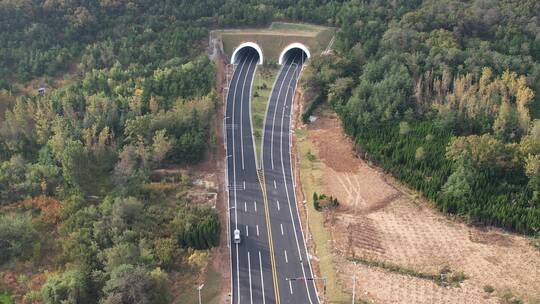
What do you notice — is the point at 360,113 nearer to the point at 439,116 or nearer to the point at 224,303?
the point at 439,116

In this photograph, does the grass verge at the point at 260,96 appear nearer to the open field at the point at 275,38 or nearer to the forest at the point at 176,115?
the open field at the point at 275,38

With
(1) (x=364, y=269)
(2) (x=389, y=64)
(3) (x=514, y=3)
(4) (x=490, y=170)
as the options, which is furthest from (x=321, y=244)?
(3) (x=514, y=3)

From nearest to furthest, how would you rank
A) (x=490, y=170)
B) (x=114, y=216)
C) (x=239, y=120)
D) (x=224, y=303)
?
(x=224, y=303) < (x=114, y=216) < (x=490, y=170) < (x=239, y=120)

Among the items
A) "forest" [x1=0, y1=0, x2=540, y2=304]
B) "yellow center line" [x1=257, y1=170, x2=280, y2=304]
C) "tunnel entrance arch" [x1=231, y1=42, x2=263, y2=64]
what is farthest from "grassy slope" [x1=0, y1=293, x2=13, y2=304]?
"tunnel entrance arch" [x1=231, y1=42, x2=263, y2=64]

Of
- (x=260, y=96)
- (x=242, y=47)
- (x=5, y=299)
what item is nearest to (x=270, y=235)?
(x=5, y=299)

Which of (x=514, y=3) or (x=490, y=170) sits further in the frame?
(x=514, y=3)

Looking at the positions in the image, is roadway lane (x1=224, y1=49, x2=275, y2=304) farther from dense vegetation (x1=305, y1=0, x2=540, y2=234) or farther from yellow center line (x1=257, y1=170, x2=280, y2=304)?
dense vegetation (x1=305, y1=0, x2=540, y2=234)
